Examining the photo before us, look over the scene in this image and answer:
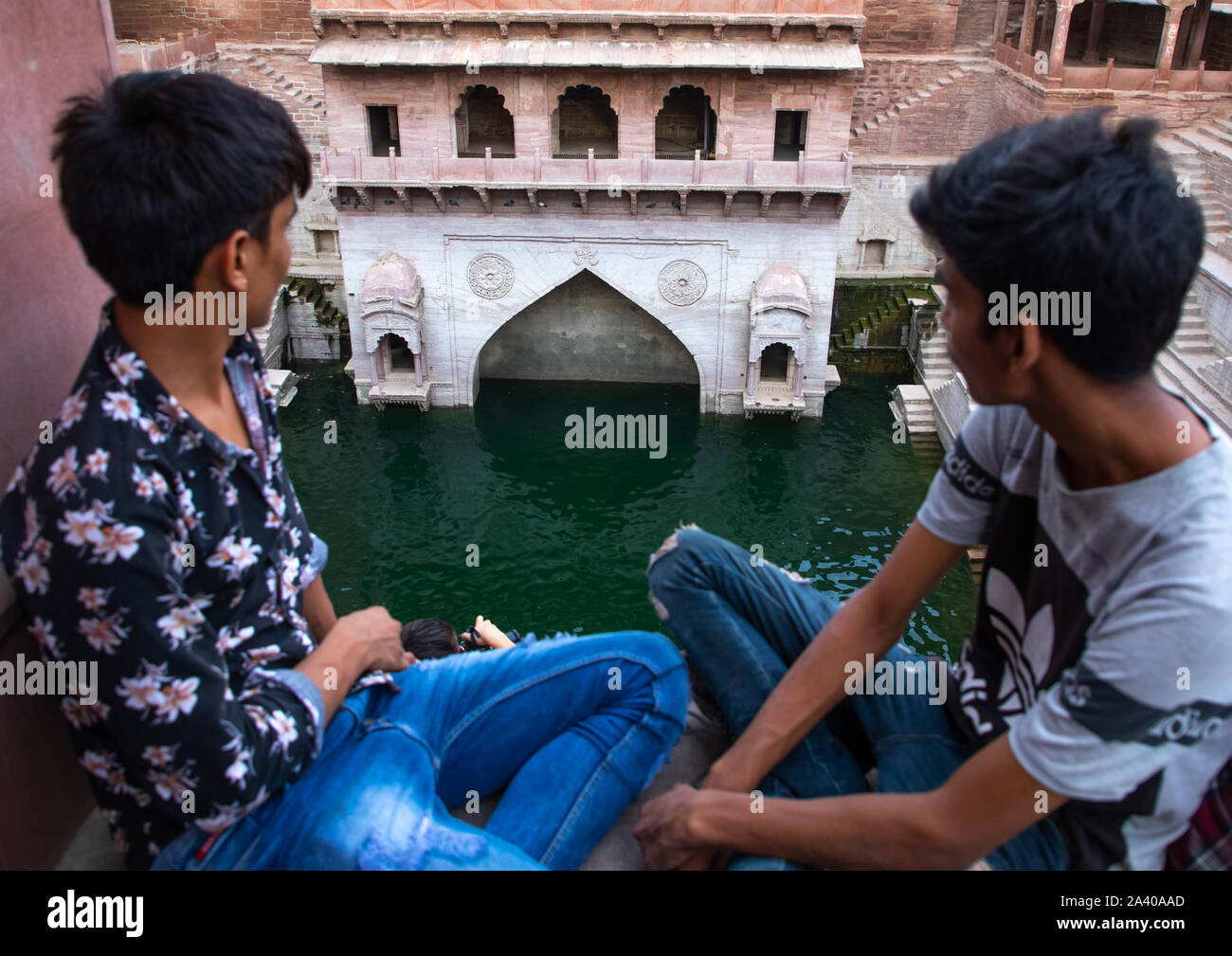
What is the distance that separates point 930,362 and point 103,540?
1401 cm

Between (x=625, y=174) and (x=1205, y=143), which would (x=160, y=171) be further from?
(x=1205, y=143)

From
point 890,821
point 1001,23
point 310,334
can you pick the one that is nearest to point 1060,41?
point 1001,23

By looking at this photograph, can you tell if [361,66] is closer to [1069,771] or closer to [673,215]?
[673,215]

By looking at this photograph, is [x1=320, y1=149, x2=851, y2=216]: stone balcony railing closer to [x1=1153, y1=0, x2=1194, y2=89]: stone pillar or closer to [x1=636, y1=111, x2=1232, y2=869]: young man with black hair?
[x1=1153, y1=0, x2=1194, y2=89]: stone pillar

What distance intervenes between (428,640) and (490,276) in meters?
9.74

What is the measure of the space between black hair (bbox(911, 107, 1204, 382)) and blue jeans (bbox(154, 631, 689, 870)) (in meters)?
1.05

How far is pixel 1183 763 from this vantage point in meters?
1.45

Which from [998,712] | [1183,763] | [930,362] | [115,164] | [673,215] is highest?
[115,164]

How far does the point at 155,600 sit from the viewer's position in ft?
4.58

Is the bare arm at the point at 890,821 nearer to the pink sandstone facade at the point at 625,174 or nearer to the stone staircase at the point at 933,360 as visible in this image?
the pink sandstone facade at the point at 625,174

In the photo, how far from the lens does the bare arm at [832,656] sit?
1.89 meters
